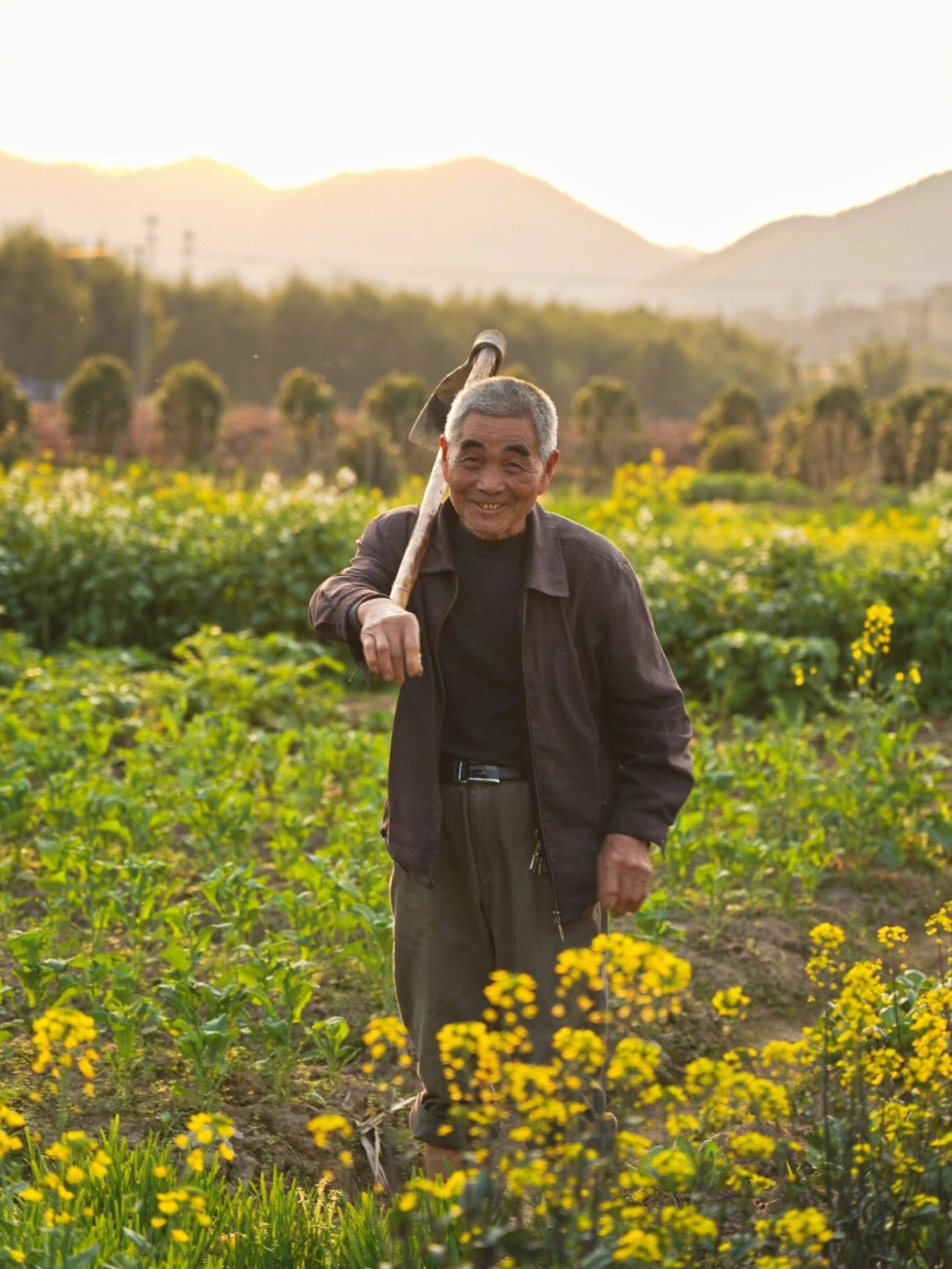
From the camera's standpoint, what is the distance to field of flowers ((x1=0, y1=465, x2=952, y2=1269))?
209 centimetres

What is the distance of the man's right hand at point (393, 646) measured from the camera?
2.34 m

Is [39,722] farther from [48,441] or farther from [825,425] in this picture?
[48,441]

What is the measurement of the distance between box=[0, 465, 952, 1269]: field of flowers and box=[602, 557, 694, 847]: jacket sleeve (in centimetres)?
34

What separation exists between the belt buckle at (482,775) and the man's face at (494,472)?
1.40 ft

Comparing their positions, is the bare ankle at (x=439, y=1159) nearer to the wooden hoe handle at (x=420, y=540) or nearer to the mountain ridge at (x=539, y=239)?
the wooden hoe handle at (x=420, y=540)

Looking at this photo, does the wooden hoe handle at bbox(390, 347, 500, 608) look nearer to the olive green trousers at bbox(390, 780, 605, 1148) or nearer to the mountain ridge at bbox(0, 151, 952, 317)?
the olive green trousers at bbox(390, 780, 605, 1148)

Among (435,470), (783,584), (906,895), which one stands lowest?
(906,895)

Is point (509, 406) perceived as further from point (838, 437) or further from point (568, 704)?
point (838, 437)

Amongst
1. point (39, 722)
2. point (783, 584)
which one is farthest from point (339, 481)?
point (39, 722)

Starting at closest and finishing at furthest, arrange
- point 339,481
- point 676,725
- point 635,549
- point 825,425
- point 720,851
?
point 676,725 < point 720,851 < point 635,549 < point 339,481 < point 825,425

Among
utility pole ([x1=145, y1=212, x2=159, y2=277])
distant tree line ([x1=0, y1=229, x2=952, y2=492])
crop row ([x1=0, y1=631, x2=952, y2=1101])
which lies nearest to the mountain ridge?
distant tree line ([x1=0, y1=229, x2=952, y2=492])

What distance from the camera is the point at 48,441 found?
21953 mm

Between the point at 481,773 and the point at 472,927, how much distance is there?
1.01ft

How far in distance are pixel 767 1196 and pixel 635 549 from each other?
5.98 meters
